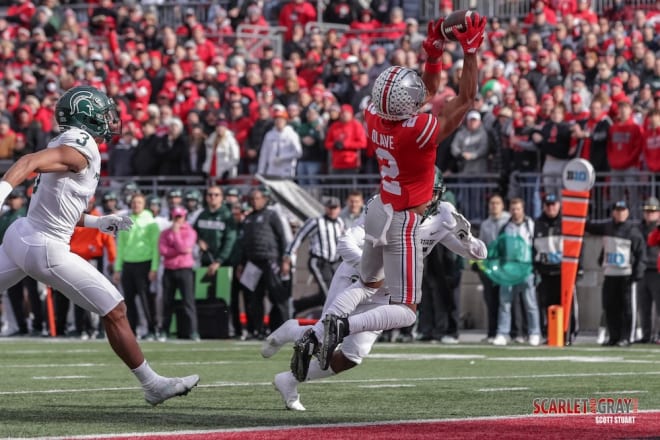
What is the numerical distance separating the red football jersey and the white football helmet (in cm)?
6

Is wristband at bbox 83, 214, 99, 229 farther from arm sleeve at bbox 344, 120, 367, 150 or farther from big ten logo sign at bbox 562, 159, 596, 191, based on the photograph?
arm sleeve at bbox 344, 120, 367, 150

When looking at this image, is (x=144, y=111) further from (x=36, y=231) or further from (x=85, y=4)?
(x=36, y=231)

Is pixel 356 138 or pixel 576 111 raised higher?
pixel 576 111

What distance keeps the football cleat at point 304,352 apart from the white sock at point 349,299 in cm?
17

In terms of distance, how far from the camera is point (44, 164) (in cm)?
766

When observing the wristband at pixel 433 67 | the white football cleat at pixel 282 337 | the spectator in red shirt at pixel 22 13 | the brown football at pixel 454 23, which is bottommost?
the white football cleat at pixel 282 337

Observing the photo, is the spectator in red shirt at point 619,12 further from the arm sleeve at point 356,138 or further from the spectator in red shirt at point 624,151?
the arm sleeve at point 356,138

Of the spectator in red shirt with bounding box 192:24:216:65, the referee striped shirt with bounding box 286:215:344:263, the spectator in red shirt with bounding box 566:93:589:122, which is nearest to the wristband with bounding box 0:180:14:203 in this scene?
the referee striped shirt with bounding box 286:215:344:263

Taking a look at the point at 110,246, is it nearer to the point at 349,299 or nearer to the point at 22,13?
the point at 349,299

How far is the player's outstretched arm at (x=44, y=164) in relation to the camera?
7242mm

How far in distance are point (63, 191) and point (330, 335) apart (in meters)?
1.62

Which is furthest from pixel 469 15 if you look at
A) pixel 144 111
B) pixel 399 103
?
pixel 144 111

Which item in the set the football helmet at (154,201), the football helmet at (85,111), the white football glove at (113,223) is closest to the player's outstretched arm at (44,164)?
the football helmet at (85,111)

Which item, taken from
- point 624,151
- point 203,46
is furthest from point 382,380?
point 203,46
